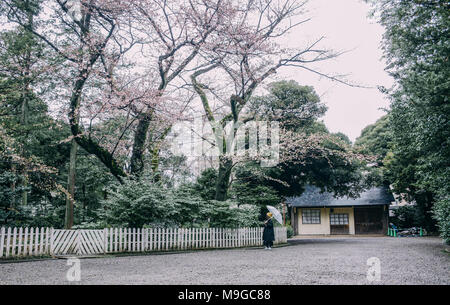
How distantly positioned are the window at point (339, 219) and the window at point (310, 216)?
1219mm

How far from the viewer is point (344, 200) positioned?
30578 mm

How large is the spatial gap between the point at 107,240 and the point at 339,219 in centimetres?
2507

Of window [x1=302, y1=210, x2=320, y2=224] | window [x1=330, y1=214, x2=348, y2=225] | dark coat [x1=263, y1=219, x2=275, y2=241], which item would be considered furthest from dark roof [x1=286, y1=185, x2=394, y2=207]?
dark coat [x1=263, y1=219, x2=275, y2=241]

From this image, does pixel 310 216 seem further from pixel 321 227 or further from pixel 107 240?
pixel 107 240

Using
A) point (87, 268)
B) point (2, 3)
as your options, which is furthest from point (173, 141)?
point (87, 268)

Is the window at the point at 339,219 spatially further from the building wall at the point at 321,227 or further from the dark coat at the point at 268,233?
the dark coat at the point at 268,233

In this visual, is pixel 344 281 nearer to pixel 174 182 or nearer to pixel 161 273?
pixel 161 273

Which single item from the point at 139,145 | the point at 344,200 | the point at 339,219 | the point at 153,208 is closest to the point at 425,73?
the point at 153,208

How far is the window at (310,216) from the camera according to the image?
104 ft

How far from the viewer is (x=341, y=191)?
21.1m

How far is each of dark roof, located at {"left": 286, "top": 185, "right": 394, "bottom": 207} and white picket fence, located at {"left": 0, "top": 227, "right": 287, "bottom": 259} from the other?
57.0ft

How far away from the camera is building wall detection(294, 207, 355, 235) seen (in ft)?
102

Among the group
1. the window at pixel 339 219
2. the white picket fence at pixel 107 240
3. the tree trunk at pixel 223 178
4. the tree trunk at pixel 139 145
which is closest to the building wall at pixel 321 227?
the window at pixel 339 219

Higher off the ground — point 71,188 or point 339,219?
point 71,188
